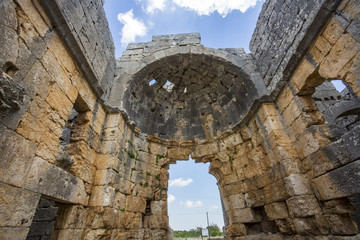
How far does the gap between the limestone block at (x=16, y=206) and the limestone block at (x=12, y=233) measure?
42 mm

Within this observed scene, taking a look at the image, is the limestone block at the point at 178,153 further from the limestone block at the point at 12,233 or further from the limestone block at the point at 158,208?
the limestone block at the point at 12,233

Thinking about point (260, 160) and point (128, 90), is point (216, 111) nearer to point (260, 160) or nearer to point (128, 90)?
point (260, 160)

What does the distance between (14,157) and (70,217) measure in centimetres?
171

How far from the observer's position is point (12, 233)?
7.13ft

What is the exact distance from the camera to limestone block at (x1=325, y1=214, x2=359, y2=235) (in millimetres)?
3230

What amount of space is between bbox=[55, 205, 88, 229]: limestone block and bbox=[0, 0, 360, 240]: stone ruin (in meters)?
0.02

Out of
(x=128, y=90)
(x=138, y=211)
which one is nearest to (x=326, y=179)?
(x=138, y=211)

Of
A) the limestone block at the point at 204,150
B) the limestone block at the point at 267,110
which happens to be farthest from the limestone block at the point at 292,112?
the limestone block at the point at 204,150

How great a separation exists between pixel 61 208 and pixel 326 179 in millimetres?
5065

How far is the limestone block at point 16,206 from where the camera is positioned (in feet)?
6.93

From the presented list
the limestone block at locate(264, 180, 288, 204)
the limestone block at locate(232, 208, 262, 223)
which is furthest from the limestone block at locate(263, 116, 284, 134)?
the limestone block at locate(232, 208, 262, 223)

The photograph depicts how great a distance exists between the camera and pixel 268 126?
499 cm

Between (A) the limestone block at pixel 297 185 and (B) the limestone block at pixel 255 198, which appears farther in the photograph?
(B) the limestone block at pixel 255 198

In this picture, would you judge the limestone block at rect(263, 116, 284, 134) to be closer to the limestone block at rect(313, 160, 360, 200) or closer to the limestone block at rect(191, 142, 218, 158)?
the limestone block at rect(313, 160, 360, 200)
